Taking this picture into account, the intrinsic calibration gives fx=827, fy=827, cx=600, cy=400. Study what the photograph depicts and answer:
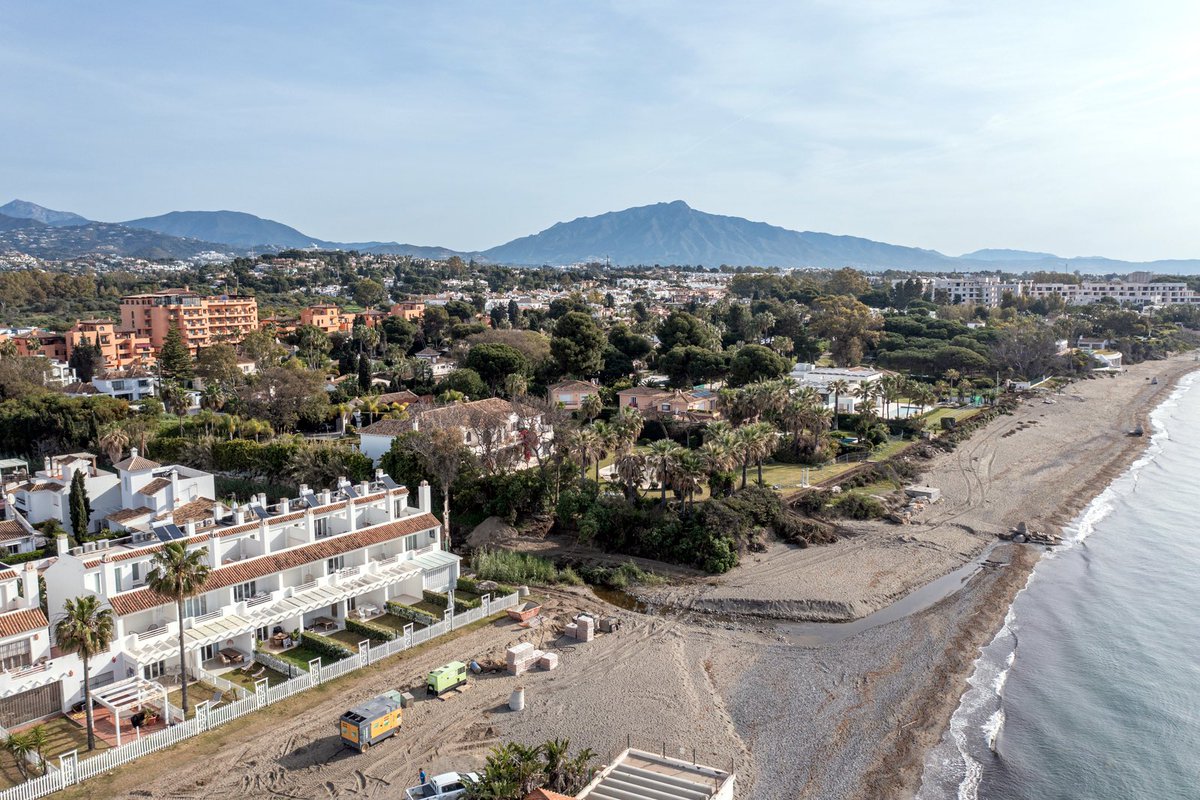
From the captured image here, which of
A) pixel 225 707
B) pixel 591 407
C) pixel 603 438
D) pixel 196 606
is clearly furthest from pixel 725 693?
pixel 591 407

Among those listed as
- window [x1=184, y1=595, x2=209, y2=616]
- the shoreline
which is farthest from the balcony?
the shoreline

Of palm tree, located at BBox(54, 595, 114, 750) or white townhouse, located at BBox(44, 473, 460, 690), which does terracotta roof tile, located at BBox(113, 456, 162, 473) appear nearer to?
white townhouse, located at BBox(44, 473, 460, 690)

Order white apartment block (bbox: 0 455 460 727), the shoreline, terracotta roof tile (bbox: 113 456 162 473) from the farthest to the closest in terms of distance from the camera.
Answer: terracotta roof tile (bbox: 113 456 162 473) → white apartment block (bbox: 0 455 460 727) → the shoreline

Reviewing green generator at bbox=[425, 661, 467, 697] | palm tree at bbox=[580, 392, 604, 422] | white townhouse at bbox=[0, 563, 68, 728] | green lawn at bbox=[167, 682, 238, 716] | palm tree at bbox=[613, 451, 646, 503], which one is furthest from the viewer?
palm tree at bbox=[580, 392, 604, 422]

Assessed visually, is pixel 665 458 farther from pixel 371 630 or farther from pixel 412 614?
pixel 371 630

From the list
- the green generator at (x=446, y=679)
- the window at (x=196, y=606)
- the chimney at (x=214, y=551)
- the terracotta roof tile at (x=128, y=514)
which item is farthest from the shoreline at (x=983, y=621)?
the terracotta roof tile at (x=128, y=514)

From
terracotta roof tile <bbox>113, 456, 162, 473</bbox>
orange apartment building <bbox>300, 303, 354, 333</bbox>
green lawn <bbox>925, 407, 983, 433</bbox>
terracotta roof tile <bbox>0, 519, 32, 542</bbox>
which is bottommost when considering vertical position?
terracotta roof tile <bbox>0, 519, 32, 542</bbox>
